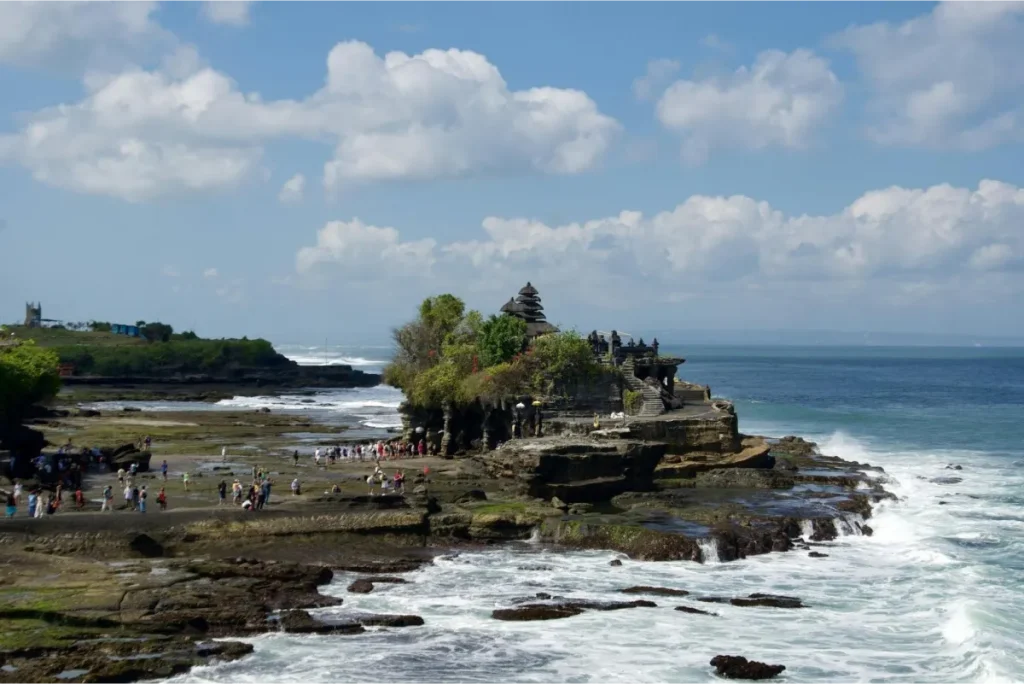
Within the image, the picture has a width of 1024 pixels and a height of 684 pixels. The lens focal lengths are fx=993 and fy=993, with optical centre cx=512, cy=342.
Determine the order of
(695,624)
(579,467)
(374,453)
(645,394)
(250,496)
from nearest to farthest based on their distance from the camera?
(695,624), (250,496), (579,467), (645,394), (374,453)

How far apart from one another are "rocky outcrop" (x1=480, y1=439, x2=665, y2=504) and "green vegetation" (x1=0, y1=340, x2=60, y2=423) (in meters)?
26.8

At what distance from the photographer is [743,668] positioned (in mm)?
22156

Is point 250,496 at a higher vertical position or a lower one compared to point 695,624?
higher

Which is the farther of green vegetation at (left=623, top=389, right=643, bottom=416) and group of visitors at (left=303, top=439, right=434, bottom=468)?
green vegetation at (left=623, top=389, right=643, bottom=416)

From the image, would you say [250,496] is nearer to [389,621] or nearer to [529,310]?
[389,621]

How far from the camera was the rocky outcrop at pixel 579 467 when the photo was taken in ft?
132

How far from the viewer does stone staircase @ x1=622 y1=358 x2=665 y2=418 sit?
170 ft

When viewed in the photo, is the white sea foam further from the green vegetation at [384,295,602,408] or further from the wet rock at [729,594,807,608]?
the green vegetation at [384,295,602,408]

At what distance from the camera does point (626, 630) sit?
25.1 m

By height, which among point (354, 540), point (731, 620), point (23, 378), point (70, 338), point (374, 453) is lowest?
point (731, 620)

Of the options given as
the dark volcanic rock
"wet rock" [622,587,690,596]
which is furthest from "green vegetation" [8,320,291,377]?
"wet rock" [622,587,690,596]

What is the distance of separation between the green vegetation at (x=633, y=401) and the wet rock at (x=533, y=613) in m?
26.6

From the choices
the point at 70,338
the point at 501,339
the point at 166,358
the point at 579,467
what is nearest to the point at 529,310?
the point at 501,339

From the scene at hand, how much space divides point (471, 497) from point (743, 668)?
1781cm
